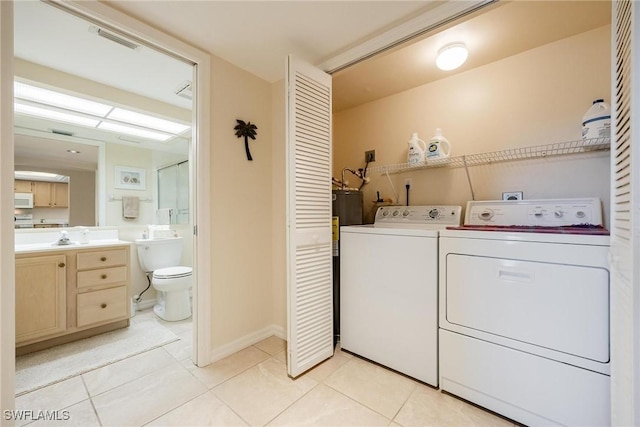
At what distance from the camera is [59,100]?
7.21 feet

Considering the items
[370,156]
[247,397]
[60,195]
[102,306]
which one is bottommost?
[247,397]

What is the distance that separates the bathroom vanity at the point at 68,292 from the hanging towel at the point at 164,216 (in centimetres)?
81

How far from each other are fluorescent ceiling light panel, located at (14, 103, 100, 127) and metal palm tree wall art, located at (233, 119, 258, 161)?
1.78 metres

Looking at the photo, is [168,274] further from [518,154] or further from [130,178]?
[518,154]

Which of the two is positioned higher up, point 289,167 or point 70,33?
point 70,33

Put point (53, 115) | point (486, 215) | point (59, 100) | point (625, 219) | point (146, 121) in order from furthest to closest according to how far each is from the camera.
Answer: point (146, 121)
point (53, 115)
point (59, 100)
point (486, 215)
point (625, 219)

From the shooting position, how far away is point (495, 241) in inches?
51.9

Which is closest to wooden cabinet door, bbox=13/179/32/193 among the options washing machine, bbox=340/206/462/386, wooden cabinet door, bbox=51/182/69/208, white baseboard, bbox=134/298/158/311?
wooden cabinet door, bbox=51/182/69/208

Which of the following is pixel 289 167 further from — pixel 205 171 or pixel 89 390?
pixel 89 390

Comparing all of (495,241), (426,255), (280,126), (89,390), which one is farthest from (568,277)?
(89,390)

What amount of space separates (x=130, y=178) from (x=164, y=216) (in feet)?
1.88

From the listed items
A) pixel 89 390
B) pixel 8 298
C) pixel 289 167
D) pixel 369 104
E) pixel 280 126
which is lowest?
pixel 89 390

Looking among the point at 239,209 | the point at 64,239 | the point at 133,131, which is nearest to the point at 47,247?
the point at 64,239

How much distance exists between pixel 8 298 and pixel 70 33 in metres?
1.60
